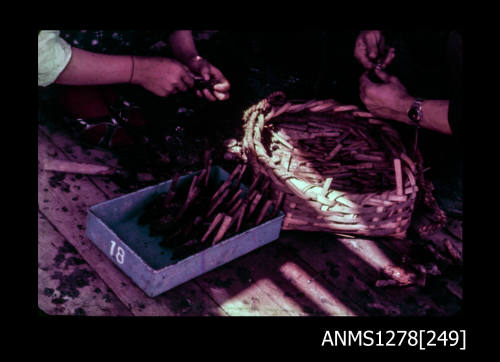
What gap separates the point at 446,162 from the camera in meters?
2.80

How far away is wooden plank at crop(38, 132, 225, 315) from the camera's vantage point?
1791mm

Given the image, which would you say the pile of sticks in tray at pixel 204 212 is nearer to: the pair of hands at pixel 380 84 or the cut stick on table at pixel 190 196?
the cut stick on table at pixel 190 196

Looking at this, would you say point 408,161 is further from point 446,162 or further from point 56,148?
point 56,148

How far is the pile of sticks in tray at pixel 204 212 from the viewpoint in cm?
198

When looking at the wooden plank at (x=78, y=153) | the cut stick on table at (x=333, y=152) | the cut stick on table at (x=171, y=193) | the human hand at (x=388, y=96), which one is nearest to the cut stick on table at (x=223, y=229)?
the cut stick on table at (x=171, y=193)

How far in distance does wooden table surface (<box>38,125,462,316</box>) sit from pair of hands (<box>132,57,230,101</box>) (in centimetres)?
61

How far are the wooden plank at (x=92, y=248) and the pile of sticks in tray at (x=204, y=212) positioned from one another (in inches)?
7.6

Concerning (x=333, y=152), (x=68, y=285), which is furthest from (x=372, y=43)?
(x=68, y=285)

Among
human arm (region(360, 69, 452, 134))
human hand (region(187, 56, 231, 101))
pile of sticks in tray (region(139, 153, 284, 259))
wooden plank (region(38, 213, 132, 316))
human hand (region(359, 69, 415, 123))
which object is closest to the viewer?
wooden plank (region(38, 213, 132, 316))

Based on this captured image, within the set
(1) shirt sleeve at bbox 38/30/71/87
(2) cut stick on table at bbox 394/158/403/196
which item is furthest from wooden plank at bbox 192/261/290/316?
(1) shirt sleeve at bbox 38/30/71/87

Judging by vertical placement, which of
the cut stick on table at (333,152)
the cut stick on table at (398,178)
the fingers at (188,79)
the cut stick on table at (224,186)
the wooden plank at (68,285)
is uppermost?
the fingers at (188,79)

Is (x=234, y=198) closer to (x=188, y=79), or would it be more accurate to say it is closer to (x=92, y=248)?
(x=92, y=248)

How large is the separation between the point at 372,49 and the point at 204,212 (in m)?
1.13

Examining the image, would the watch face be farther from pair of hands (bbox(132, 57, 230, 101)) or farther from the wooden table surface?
pair of hands (bbox(132, 57, 230, 101))
